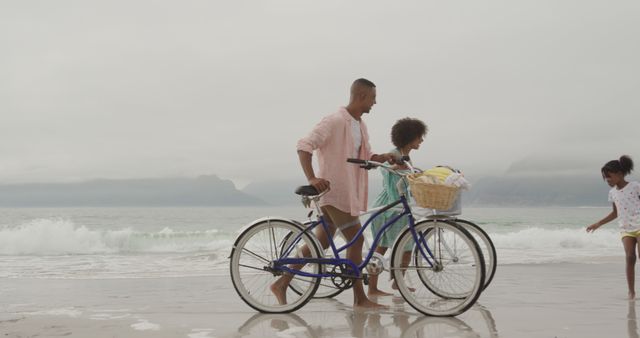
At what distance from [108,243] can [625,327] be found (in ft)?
67.4

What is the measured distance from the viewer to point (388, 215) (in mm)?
5898

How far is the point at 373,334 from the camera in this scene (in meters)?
4.35

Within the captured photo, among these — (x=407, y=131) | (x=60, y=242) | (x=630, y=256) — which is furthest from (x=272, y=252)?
(x=60, y=242)

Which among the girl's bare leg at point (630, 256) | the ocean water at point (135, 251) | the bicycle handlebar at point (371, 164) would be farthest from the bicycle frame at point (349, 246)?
the ocean water at point (135, 251)

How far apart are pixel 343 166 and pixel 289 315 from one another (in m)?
1.34

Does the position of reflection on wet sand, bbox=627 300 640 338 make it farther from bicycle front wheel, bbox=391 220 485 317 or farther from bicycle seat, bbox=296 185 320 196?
bicycle seat, bbox=296 185 320 196

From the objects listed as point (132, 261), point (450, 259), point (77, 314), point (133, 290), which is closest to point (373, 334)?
point (450, 259)

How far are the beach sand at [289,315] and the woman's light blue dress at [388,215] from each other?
2.05 feet

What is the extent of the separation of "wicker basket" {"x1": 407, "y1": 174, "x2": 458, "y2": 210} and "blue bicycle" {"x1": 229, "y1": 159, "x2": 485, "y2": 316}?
0.25m

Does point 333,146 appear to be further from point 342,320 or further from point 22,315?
point 22,315

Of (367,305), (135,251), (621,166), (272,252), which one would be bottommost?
(135,251)

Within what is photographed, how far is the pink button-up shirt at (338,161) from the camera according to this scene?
5160mm

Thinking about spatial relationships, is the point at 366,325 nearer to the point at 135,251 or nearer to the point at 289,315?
the point at 289,315

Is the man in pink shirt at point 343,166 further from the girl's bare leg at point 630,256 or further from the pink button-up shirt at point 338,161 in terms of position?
the girl's bare leg at point 630,256
